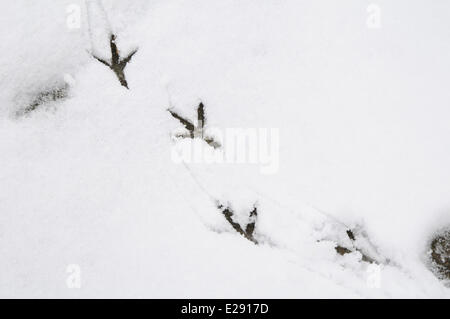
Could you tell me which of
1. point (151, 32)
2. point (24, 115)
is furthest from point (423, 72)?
point (24, 115)

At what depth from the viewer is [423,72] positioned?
1269 millimetres

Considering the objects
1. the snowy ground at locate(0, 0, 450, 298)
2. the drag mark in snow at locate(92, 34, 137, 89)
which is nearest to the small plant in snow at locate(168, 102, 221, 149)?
the snowy ground at locate(0, 0, 450, 298)

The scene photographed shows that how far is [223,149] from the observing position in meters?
1.24

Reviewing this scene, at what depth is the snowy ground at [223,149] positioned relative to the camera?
1.16 meters

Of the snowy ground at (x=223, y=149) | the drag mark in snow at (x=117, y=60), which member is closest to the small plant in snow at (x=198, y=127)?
the snowy ground at (x=223, y=149)

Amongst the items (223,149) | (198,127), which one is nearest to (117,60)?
(198,127)

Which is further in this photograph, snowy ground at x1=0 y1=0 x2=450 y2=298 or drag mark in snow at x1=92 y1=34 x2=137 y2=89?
drag mark in snow at x1=92 y1=34 x2=137 y2=89

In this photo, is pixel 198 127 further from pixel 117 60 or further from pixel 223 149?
pixel 117 60

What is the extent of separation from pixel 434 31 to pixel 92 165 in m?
1.36

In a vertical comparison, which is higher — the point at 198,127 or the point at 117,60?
the point at 117,60

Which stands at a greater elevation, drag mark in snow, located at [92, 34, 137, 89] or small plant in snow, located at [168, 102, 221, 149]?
drag mark in snow, located at [92, 34, 137, 89]

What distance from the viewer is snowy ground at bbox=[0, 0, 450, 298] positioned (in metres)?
1.16

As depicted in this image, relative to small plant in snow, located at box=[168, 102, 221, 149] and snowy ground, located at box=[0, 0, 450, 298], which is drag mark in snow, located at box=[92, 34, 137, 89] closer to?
snowy ground, located at box=[0, 0, 450, 298]
